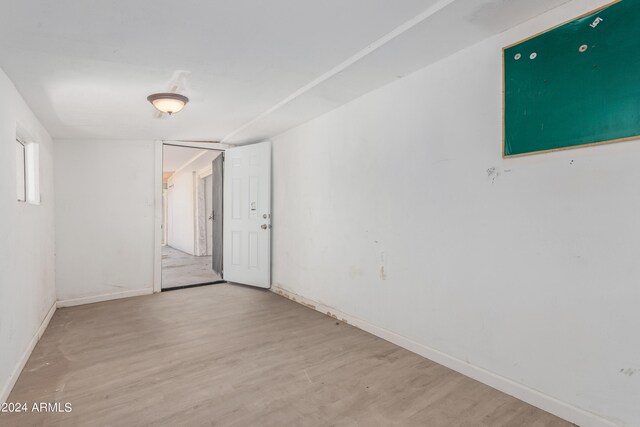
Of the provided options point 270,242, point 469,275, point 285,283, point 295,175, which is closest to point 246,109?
point 295,175

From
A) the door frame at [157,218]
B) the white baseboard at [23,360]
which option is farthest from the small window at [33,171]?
the door frame at [157,218]

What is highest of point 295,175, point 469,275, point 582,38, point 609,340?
point 582,38

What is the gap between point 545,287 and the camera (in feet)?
6.49

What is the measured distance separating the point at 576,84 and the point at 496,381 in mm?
1856

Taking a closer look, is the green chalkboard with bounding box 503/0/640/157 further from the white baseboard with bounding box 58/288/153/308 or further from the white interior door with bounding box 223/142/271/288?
the white baseboard with bounding box 58/288/153/308

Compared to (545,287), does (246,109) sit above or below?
above

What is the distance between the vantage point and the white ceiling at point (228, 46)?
71.9 inches

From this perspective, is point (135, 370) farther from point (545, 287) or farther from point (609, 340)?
point (609, 340)

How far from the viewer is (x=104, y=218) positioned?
4.68m

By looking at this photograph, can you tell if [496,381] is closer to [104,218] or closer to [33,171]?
[33,171]

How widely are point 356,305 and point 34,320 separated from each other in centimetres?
299

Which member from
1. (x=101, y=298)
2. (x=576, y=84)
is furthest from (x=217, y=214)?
(x=576, y=84)

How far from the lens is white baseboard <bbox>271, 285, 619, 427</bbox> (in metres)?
1.81

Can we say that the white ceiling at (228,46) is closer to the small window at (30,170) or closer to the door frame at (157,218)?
the small window at (30,170)
